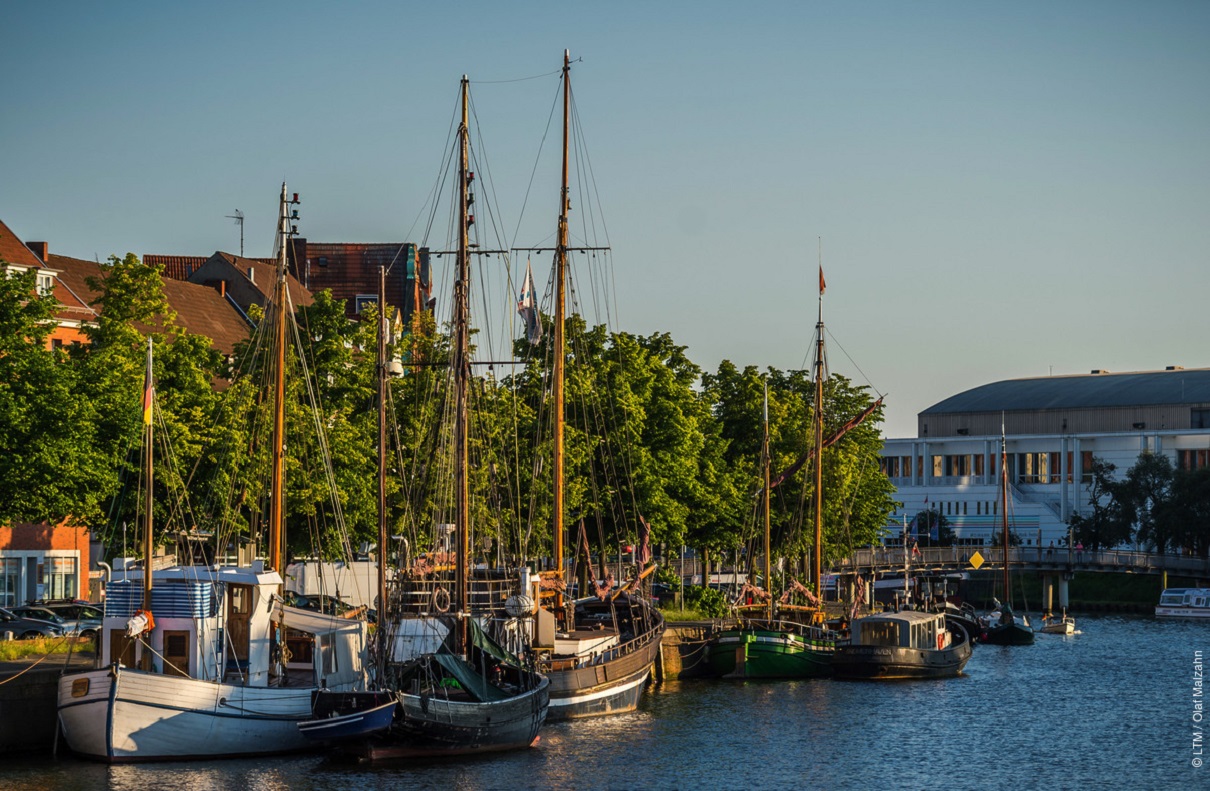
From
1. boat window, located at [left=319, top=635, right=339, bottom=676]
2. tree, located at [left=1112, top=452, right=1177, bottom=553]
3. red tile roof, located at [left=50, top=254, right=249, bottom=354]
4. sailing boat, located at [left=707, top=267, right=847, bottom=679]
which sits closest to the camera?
boat window, located at [left=319, top=635, right=339, bottom=676]

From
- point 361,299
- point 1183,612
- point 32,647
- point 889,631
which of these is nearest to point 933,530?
point 1183,612

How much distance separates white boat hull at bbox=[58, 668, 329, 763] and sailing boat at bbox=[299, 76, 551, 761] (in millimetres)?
1861

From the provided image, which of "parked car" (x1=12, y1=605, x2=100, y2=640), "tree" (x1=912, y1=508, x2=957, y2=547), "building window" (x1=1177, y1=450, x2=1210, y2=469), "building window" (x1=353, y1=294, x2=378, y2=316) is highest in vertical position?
"building window" (x1=353, y1=294, x2=378, y2=316)

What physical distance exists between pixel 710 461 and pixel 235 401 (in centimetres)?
3564

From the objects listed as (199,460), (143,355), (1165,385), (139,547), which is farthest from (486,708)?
(1165,385)

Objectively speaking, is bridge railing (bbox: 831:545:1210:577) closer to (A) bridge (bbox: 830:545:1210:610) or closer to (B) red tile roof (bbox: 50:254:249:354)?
(A) bridge (bbox: 830:545:1210:610)

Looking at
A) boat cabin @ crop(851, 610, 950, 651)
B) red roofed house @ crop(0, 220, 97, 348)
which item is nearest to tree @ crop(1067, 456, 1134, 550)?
boat cabin @ crop(851, 610, 950, 651)

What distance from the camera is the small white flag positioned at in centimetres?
6912

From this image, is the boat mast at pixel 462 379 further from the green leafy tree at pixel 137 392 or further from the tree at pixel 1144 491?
the tree at pixel 1144 491

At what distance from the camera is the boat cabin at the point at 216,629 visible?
49969 mm

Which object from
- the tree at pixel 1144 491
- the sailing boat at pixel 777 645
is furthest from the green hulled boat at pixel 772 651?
the tree at pixel 1144 491

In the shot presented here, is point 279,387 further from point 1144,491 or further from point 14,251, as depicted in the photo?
point 1144,491

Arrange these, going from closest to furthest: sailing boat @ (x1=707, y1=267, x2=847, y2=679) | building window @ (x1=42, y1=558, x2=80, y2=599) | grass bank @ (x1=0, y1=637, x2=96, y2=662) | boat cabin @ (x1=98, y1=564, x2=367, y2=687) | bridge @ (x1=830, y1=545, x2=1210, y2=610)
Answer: boat cabin @ (x1=98, y1=564, x2=367, y2=687) < grass bank @ (x1=0, y1=637, x2=96, y2=662) < sailing boat @ (x1=707, y1=267, x2=847, y2=679) < building window @ (x1=42, y1=558, x2=80, y2=599) < bridge @ (x1=830, y1=545, x2=1210, y2=610)

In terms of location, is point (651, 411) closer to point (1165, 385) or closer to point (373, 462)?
point (373, 462)
